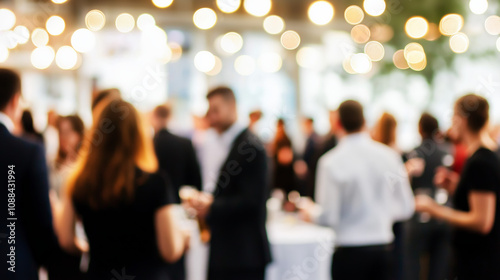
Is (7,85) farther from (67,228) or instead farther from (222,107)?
(222,107)

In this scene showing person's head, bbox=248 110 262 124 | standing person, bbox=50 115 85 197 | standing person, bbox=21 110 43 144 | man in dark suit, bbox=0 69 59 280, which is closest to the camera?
man in dark suit, bbox=0 69 59 280

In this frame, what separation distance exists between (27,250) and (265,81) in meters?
9.75

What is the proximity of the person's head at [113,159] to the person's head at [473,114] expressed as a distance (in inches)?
62.5

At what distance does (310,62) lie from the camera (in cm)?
1228

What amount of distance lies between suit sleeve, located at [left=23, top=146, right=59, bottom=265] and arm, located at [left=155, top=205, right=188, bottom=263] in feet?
1.22

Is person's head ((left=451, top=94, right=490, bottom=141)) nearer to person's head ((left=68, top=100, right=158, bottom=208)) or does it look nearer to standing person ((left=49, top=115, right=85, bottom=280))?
person's head ((left=68, top=100, right=158, bottom=208))

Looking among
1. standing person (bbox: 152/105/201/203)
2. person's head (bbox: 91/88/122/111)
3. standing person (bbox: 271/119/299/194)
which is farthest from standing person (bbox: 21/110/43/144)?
standing person (bbox: 271/119/299/194)

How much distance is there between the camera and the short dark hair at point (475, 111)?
2957 millimetres

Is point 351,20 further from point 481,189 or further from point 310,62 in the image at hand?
point 481,189

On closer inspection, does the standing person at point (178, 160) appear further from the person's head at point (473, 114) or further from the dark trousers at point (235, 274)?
the person's head at point (473, 114)

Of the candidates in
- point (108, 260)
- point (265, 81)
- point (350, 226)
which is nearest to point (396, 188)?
point (350, 226)

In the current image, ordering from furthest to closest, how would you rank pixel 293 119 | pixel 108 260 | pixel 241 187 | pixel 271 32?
pixel 293 119
pixel 271 32
pixel 241 187
pixel 108 260

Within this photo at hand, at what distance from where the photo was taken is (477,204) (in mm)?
2846

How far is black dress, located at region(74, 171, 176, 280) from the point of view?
7.38 feet
